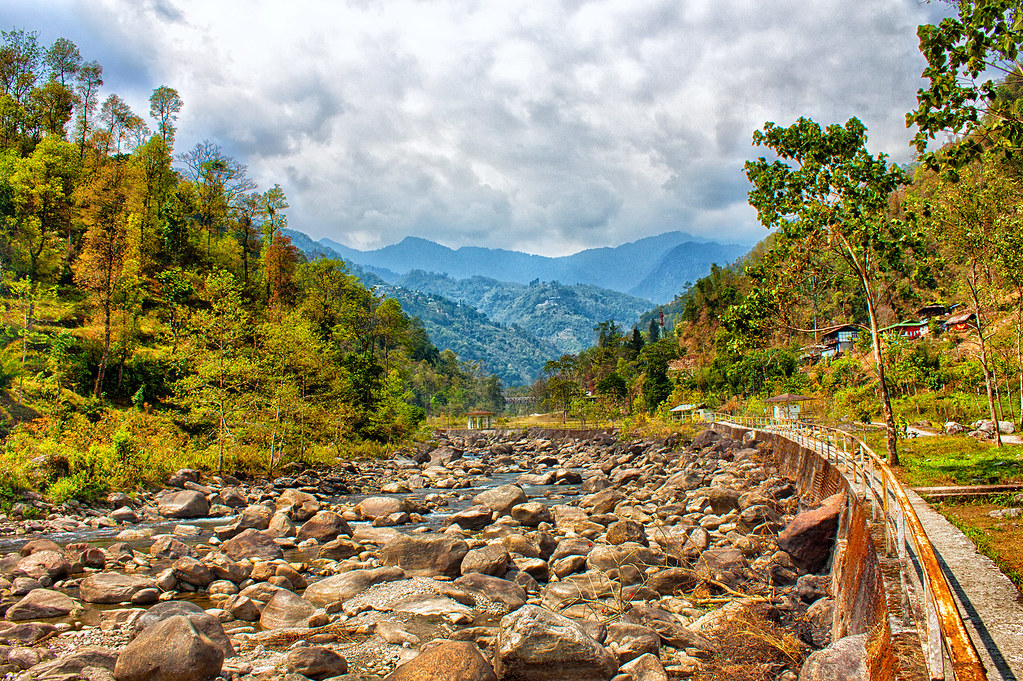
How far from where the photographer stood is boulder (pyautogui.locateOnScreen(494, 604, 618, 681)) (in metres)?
7.27

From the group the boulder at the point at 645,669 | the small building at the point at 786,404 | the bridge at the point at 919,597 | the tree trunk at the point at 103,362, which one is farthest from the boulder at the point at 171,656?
the small building at the point at 786,404

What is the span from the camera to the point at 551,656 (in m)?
Answer: 7.32

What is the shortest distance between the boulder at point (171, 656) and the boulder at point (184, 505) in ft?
39.9

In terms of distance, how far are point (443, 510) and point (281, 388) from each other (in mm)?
11975

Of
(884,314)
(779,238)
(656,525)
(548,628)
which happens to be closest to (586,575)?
(548,628)

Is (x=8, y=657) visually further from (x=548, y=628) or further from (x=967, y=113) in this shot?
(x=967, y=113)

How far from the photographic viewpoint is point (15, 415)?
Result: 22.9 meters

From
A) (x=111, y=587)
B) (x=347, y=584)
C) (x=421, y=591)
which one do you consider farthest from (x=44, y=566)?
(x=421, y=591)

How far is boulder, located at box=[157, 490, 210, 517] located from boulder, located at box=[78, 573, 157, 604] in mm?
8410

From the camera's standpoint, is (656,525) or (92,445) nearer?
(656,525)

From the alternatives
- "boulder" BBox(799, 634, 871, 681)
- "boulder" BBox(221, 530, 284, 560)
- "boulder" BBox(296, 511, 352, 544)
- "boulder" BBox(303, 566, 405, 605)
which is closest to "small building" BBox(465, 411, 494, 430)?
"boulder" BBox(296, 511, 352, 544)

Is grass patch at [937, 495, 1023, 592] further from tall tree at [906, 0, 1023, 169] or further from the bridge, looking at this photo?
tall tree at [906, 0, 1023, 169]

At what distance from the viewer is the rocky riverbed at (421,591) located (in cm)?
725

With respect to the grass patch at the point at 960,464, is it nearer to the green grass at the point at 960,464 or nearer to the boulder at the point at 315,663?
the green grass at the point at 960,464
